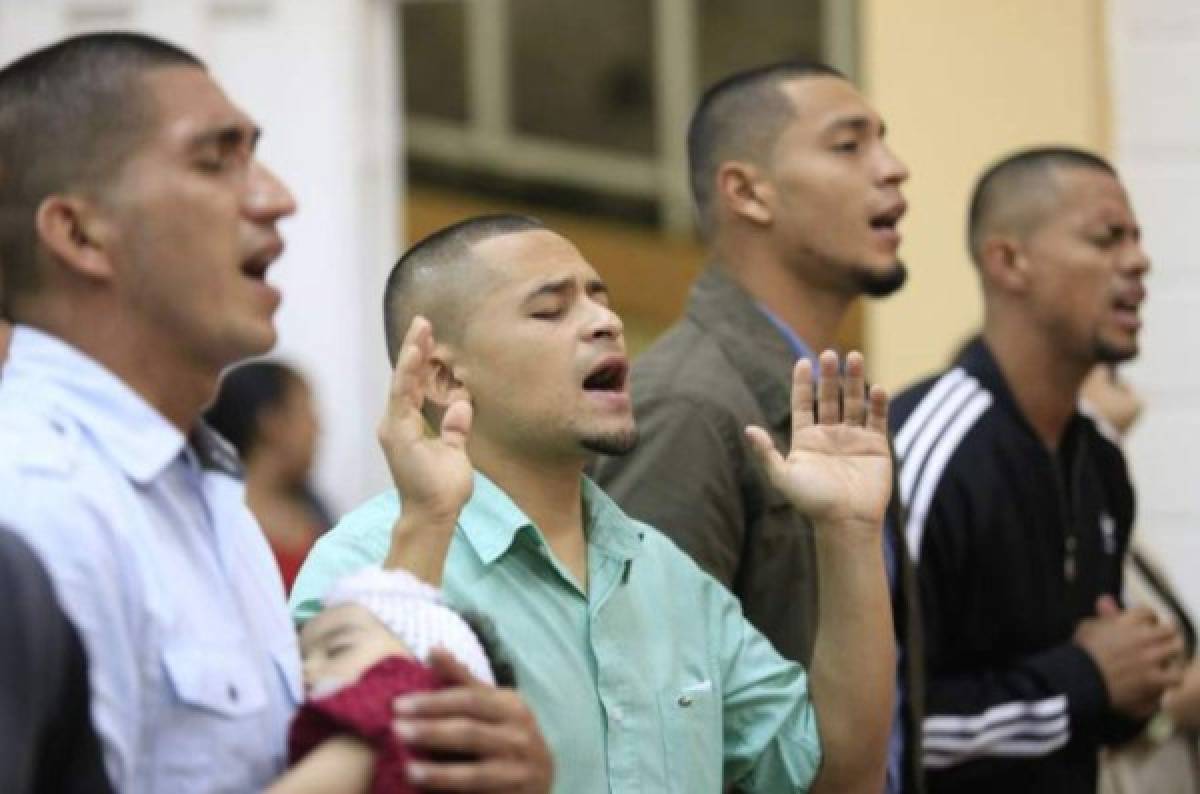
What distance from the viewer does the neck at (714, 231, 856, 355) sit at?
425 centimetres

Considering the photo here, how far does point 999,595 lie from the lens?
181 inches

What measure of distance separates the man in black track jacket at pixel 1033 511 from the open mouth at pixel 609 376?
3.20 ft

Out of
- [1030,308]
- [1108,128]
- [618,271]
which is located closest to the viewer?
[1030,308]

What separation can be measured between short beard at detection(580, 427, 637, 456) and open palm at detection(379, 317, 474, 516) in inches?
21.6

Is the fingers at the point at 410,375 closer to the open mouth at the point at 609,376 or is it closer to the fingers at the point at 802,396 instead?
the open mouth at the point at 609,376

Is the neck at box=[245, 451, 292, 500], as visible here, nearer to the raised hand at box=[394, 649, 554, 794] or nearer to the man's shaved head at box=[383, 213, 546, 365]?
the man's shaved head at box=[383, 213, 546, 365]

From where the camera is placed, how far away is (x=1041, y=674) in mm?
4539

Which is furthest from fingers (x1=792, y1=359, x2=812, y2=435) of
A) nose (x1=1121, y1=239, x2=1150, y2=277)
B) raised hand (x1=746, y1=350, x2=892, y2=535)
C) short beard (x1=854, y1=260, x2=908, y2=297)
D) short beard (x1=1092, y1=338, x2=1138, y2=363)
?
nose (x1=1121, y1=239, x2=1150, y2=277)

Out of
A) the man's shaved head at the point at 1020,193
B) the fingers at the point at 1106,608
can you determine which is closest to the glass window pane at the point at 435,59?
the man's shaved head at the point at 1020,193

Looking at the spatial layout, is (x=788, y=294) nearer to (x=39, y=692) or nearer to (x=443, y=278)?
(x=443, y=278)

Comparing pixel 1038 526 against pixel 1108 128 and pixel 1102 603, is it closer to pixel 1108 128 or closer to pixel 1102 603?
pixel 1102 603

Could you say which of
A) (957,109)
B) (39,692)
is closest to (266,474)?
(957,109)

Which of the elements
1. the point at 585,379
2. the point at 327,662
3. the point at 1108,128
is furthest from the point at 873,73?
the point at 327,662

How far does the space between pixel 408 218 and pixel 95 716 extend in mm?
6565
